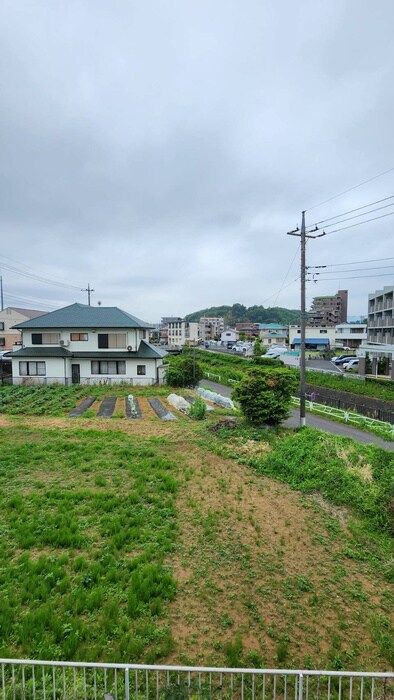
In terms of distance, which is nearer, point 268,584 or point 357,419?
point 268,584

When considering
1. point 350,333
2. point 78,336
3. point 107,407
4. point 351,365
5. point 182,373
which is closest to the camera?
point 107,407

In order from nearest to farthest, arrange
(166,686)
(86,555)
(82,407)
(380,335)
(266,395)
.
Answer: (166,686) < (86,555) < (266,395) < (82,407) < (380,335)

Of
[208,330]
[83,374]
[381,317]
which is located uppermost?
[381,317]

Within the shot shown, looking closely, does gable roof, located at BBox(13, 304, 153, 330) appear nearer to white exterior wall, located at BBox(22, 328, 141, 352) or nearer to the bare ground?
white exterior wall, located at BBox(22, 328, 141, 352)

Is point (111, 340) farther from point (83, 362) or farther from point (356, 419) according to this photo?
point (356, 419)

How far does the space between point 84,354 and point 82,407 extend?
7792 mm

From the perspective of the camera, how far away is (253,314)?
481 feet

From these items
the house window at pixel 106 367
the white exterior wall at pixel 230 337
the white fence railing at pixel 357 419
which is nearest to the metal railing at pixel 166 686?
the white fence railing at pixel 357 419

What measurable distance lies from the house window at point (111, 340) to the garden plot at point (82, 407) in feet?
18.7

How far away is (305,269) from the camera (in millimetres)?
13500

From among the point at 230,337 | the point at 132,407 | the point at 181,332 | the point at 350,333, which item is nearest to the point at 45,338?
the point at 132,407

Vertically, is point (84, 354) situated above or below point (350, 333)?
below

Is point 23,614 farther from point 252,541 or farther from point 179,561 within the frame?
point 252,541

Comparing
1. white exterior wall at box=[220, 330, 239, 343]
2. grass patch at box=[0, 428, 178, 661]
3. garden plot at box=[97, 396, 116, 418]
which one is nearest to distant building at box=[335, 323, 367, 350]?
white exterior wall at box=[220, 330, 239, 343]
